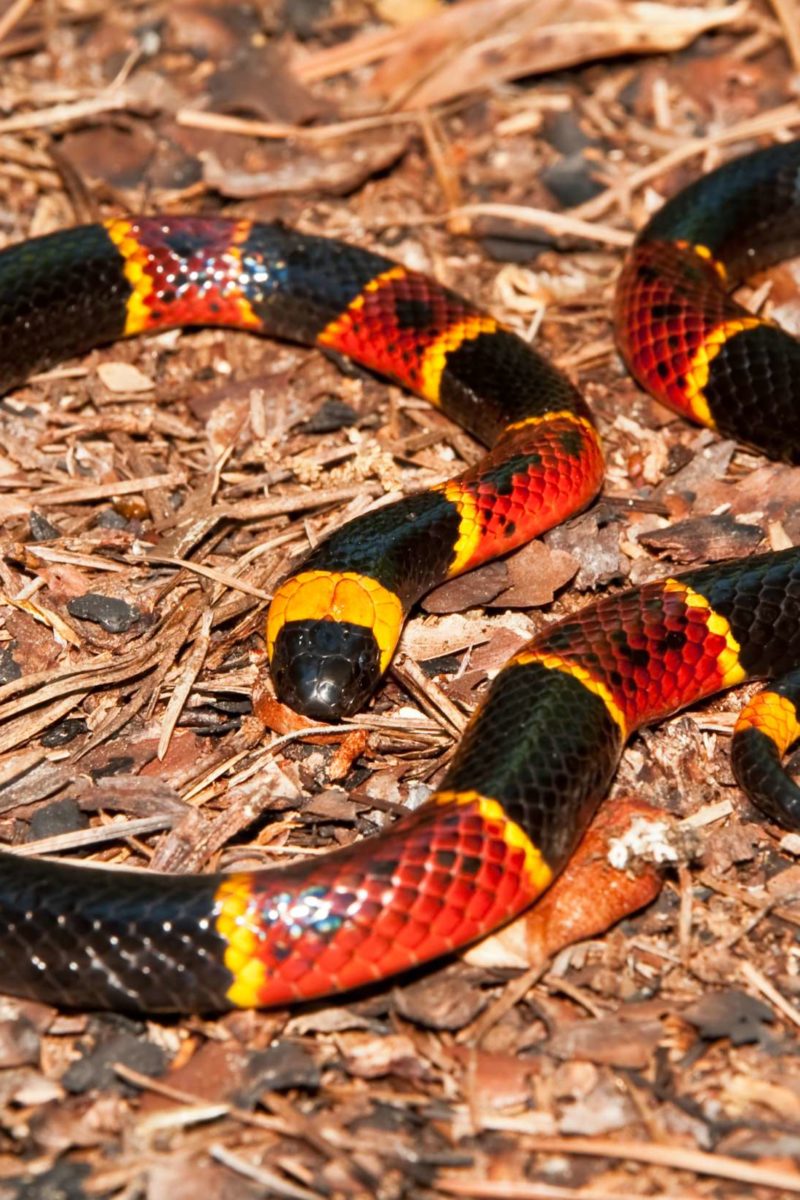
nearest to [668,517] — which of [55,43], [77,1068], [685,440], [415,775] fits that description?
[685,440]

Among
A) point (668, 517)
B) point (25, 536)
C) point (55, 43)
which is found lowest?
point (668, 517)

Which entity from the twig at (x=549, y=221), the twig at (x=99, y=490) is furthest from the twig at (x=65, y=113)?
the twig at (x=99, y=490)

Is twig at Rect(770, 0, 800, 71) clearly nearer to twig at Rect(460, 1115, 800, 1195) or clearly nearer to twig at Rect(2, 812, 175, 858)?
twig at Rect(2, 812, 175, 858)

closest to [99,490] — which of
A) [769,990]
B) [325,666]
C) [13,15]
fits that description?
[325,666]

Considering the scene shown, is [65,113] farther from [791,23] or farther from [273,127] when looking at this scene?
[791,23]

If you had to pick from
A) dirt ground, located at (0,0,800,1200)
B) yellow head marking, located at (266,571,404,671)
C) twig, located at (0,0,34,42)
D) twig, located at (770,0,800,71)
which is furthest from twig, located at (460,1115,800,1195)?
twig, located at (0,0,34,42)

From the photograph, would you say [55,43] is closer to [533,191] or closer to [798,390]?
[533,191]
